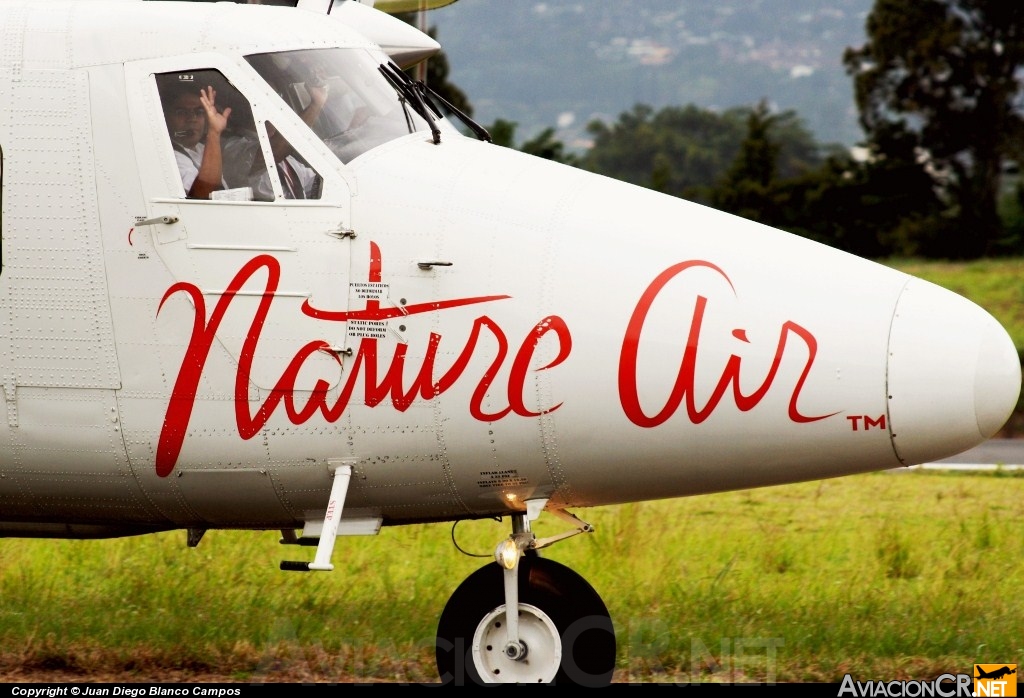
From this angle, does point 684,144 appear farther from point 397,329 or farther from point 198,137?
point 397,329

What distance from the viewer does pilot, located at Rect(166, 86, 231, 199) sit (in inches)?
250

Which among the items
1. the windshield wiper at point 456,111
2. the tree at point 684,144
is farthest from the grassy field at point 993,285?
the tree at point 684,144

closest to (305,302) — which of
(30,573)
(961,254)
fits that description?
(30,573)

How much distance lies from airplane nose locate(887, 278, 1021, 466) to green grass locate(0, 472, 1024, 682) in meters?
1.80

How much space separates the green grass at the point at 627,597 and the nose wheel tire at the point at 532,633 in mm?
718

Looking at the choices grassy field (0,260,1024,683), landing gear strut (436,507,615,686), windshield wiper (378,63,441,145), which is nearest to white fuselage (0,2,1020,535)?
windshield wiper (378,63,441,145)

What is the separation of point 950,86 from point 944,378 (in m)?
44.3

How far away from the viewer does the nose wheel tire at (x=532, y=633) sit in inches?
257

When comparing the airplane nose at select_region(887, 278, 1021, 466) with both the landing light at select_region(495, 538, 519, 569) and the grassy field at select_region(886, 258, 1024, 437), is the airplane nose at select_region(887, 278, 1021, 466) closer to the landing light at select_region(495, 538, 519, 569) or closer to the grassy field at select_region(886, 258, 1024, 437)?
the landing light at select_region(495, 538, 519, 569)

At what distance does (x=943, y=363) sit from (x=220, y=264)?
301 cm

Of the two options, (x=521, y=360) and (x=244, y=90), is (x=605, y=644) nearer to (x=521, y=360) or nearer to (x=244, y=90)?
(x=521, y=360)

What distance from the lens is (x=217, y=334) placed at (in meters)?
6.26

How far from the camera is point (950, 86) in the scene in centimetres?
4753

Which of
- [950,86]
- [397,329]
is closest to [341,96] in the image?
[397,329]
